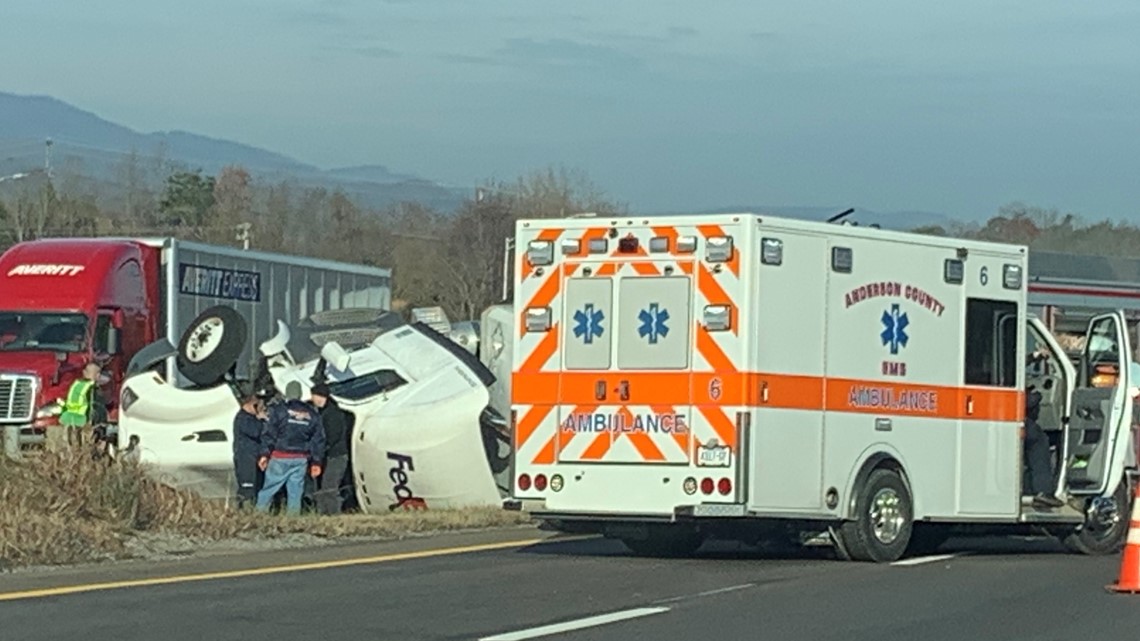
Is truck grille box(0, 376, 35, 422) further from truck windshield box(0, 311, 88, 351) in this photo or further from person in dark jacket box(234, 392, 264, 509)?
person in dark jacket box(234, 392, 264, 509)

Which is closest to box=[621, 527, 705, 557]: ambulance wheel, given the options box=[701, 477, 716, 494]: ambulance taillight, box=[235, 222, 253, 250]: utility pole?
box=[701, 477, 716, 494]: ambulance taillight

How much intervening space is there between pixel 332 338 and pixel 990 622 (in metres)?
14.2

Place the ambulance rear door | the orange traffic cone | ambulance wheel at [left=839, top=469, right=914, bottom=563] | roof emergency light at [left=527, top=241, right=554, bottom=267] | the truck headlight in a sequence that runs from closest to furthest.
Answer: the orange traffic cone, the ambulance rear door, ambulance wheel at [left=839, top=469, right=914, bottom=563], roof emergency light at [left=527, top=241, right=554, bottom=267], the truck headlight

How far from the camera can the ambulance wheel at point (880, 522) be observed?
1571 cm

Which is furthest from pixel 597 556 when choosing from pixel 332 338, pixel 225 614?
pixel 332 338

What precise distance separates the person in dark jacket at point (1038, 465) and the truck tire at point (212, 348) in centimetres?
963

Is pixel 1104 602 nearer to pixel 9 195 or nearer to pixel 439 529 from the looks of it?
pixel 439 529

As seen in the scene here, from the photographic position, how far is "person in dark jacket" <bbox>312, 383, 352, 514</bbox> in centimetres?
2038

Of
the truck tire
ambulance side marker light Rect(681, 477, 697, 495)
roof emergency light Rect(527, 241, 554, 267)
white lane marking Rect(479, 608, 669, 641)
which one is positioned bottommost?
white lane marking Rect(479, 608, 669, 641)

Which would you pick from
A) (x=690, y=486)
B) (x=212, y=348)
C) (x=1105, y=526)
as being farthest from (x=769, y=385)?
(x=212, y=348)

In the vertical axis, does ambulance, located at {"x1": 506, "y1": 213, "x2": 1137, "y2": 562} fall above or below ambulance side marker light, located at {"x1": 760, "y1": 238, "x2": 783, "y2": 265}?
below

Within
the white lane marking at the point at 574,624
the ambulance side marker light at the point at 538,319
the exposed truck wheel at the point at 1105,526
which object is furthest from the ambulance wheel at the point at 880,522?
the white lane marking at the point at 574,624

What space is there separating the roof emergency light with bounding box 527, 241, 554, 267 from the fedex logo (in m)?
5.59

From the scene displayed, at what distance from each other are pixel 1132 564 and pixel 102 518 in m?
7.99
